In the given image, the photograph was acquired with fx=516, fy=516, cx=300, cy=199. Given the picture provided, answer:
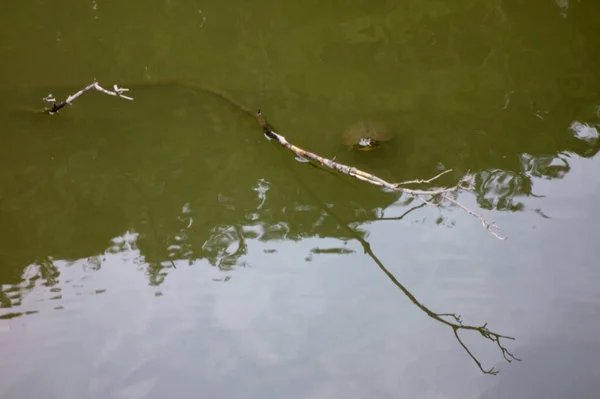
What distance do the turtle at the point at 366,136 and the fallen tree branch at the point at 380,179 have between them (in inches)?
6.2

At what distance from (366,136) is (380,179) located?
0.35 m

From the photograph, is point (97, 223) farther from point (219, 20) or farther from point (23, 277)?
point (219, 20)

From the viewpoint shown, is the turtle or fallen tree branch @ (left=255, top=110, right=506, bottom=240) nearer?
fallen tree branch @ (left=255, top=110, right=506, bottom=240)

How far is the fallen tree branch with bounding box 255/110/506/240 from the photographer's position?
204 cm

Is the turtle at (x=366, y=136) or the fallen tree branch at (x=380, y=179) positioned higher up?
the turtle at (x=366, y=136)

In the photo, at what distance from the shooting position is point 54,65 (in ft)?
8.98

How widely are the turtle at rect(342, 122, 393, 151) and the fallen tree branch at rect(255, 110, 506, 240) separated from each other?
16 cm

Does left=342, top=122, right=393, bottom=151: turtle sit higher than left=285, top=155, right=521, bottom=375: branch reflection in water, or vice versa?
left=342, top=122, right=393, bottom=151: turtle

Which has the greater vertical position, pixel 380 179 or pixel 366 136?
pixel 366 136

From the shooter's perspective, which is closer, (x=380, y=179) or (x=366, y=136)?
(x=380, y=179)

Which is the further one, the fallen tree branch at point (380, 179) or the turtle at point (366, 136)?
the turtle at point (366, 136)

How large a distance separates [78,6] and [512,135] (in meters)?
2.53

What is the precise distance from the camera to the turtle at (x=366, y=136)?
7.78 ft

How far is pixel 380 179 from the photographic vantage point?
6.93ft
